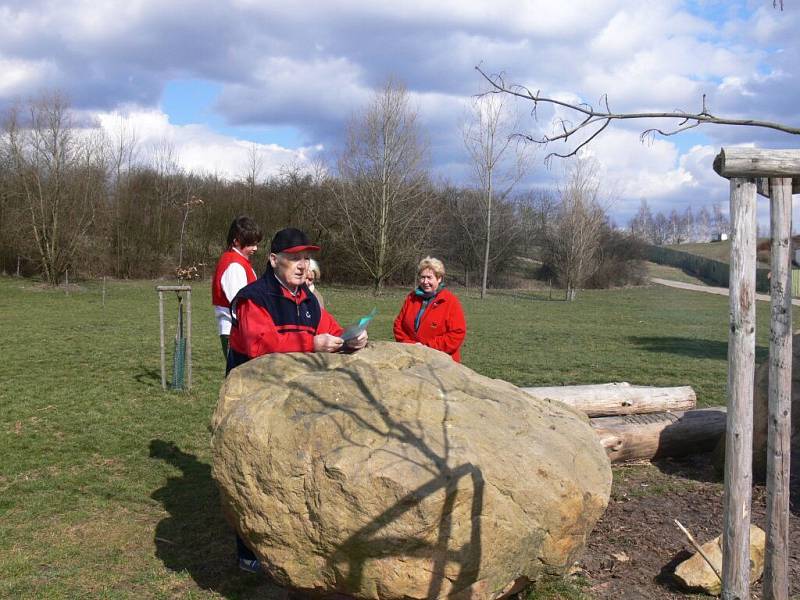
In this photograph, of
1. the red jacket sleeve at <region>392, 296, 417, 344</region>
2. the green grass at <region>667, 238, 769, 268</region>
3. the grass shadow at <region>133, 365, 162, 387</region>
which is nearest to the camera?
the red jacket sleeve at <region>392, 296, 417, 344</region>

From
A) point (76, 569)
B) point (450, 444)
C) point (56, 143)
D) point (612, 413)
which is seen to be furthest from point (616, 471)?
point (56, 143)

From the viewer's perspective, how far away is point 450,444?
382 cm

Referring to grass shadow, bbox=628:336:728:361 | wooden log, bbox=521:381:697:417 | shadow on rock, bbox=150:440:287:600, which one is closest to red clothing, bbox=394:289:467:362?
wooden log, bbox=521:381:697:417

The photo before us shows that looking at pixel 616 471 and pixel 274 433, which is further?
pixel 616 471

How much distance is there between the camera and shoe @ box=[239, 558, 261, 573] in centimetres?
464

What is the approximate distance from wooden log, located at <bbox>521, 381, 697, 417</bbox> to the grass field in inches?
92.5

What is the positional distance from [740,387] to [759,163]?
3.29ft

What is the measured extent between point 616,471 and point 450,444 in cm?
374

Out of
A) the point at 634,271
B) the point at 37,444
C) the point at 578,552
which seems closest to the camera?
the point at 578,552

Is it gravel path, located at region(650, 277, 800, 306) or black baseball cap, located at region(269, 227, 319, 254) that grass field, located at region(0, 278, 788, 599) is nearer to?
black baseball cap, located at region(269, 227, 319, 254)

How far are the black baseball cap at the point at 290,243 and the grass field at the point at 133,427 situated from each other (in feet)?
6.64

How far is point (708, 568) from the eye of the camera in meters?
4.54

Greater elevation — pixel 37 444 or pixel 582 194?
pixel 582 194

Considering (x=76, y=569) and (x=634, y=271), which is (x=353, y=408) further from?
(x=634, y=271)
